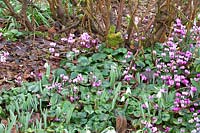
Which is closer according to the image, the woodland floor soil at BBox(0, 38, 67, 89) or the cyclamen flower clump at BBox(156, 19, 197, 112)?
the cyclamen flower clump at BBox(156, 19, 197, 112)

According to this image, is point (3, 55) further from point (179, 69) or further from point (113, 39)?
point (179, 69)

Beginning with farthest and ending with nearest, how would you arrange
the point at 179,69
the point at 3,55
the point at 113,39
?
the point at 113,39 < the point at 3,55 < the point at 179,69

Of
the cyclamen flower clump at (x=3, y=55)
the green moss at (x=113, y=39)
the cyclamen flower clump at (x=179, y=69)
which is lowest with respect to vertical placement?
the cyclamen flower clump at (x=179, y=69)

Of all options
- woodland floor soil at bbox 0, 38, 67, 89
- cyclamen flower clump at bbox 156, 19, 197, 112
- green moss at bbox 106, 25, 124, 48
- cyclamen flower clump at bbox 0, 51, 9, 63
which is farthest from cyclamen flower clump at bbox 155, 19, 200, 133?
cyclamen flower clump at bbox 0, 51, 9, 63

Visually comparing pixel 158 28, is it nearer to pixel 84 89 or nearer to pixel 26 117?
pixel 84 89

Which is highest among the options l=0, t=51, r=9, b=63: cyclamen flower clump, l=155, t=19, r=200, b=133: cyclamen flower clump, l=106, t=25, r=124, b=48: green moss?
l=106, t=25, r=124, b=48: green moss

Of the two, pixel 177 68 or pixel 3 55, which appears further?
pixel 3 55

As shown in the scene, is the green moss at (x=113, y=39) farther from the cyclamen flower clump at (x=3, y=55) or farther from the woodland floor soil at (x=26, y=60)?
the cyclamen flower clump at (x=3, y=55)

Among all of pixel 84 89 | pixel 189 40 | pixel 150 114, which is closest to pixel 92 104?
pixel 84 89

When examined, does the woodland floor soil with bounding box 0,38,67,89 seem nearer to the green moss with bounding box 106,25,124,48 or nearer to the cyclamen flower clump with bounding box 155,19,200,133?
the green moss with bounding box 106,25,124,48

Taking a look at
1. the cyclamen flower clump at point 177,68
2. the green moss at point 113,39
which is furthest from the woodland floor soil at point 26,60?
the cyclamen flower clump at point 177,68

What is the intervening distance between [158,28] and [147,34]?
0.36 feet

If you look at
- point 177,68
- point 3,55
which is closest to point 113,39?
point 177,68

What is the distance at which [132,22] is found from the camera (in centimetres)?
386
